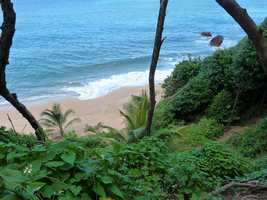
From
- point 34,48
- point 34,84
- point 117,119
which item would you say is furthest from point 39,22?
point 117,119

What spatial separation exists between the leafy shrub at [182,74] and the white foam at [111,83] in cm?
1201

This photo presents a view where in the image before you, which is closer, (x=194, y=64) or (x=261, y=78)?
(x=261, y=78)

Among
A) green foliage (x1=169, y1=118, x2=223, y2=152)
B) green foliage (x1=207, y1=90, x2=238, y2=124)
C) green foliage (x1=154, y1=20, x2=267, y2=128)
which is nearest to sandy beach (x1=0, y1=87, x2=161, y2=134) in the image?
green foliage (x1=154, y1=20, x2=267, y2=128)

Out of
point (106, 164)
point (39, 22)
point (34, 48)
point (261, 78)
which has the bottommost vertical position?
point (106, 164)

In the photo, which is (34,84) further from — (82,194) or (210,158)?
(82,194)

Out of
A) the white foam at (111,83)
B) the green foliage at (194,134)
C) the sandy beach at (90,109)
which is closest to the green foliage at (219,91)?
the green foliage at (194,134)

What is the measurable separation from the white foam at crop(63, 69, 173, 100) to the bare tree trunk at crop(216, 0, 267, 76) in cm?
2417

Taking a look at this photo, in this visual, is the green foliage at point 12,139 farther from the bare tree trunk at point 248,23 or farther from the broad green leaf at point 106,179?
the bare tree trunk at point 248,23

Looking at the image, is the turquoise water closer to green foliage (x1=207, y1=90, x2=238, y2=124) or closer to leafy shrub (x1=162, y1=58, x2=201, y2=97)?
leafy shrub (x1=162, y1=58, x2=201, y2=97)

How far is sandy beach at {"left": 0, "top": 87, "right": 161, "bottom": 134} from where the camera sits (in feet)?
75.6

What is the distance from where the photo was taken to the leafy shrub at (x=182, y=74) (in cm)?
1539

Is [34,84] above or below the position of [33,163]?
above

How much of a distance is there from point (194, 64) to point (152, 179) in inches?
495

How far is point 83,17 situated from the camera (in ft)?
238
